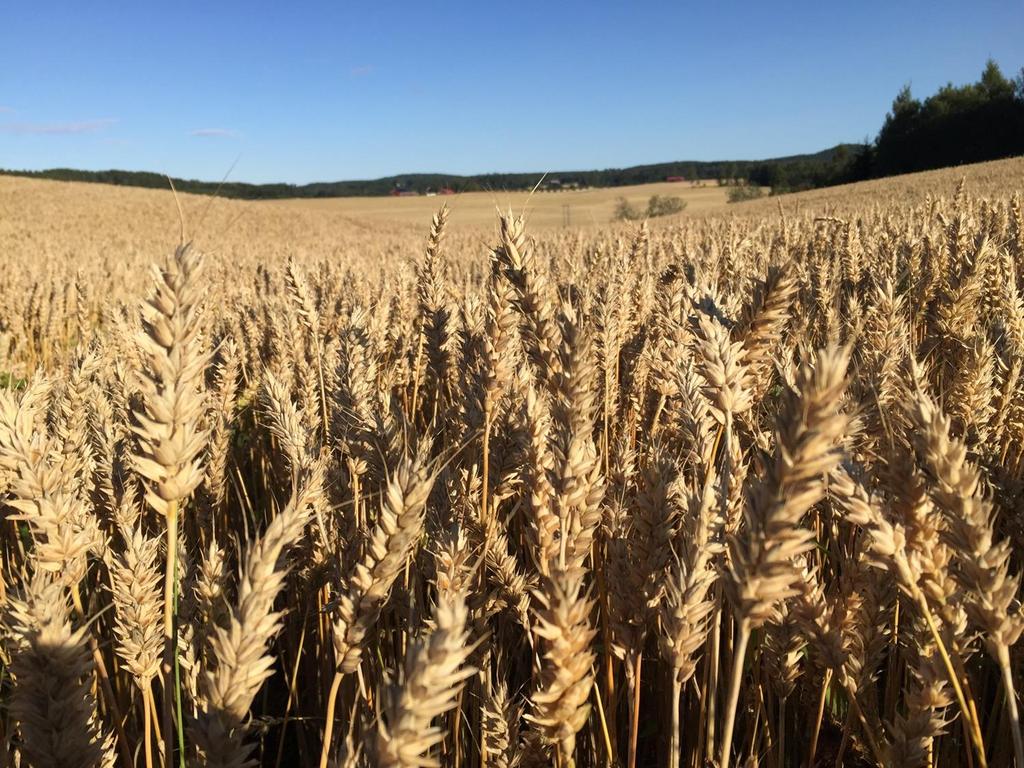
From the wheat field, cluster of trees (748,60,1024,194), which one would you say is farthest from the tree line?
the wheat field

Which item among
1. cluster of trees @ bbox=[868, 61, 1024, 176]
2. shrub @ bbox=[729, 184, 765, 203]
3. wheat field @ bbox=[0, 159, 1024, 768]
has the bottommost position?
wheat field @ bbox=[0, 159, 1024, 768]

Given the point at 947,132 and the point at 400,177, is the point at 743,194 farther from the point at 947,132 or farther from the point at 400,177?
the point at 400,177

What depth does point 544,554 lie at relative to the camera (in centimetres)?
121

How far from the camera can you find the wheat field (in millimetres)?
895

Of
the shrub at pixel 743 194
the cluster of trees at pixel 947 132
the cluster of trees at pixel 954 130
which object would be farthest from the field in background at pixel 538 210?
the cluster of trees at pixel 954 130

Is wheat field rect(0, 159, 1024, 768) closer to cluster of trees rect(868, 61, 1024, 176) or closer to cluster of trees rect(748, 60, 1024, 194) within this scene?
cluster of trees rect(748, 60, 1024, 194)

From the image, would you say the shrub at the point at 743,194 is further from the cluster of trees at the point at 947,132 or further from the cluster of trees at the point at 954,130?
the cluster of trees at the point at 954,130

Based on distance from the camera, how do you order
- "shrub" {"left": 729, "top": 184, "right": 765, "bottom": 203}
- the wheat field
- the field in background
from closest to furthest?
the wheat field, the field in background, "shrub" {"left": 729, "top": 184, "right": 765, "bottom": 203}

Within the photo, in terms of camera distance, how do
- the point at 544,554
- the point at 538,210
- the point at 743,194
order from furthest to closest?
1. the point at 743,194
2. the point at 538,210
3. the point at 544,554

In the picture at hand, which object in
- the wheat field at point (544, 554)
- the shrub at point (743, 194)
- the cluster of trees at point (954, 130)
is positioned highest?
the cluster of trees at point (954, 130)

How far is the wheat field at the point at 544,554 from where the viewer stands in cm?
90

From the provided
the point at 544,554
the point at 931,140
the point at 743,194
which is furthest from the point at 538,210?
the point at 544,554

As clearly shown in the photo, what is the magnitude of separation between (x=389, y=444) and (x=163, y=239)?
2472cm

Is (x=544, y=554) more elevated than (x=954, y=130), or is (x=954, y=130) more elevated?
(x=954, y=130)
